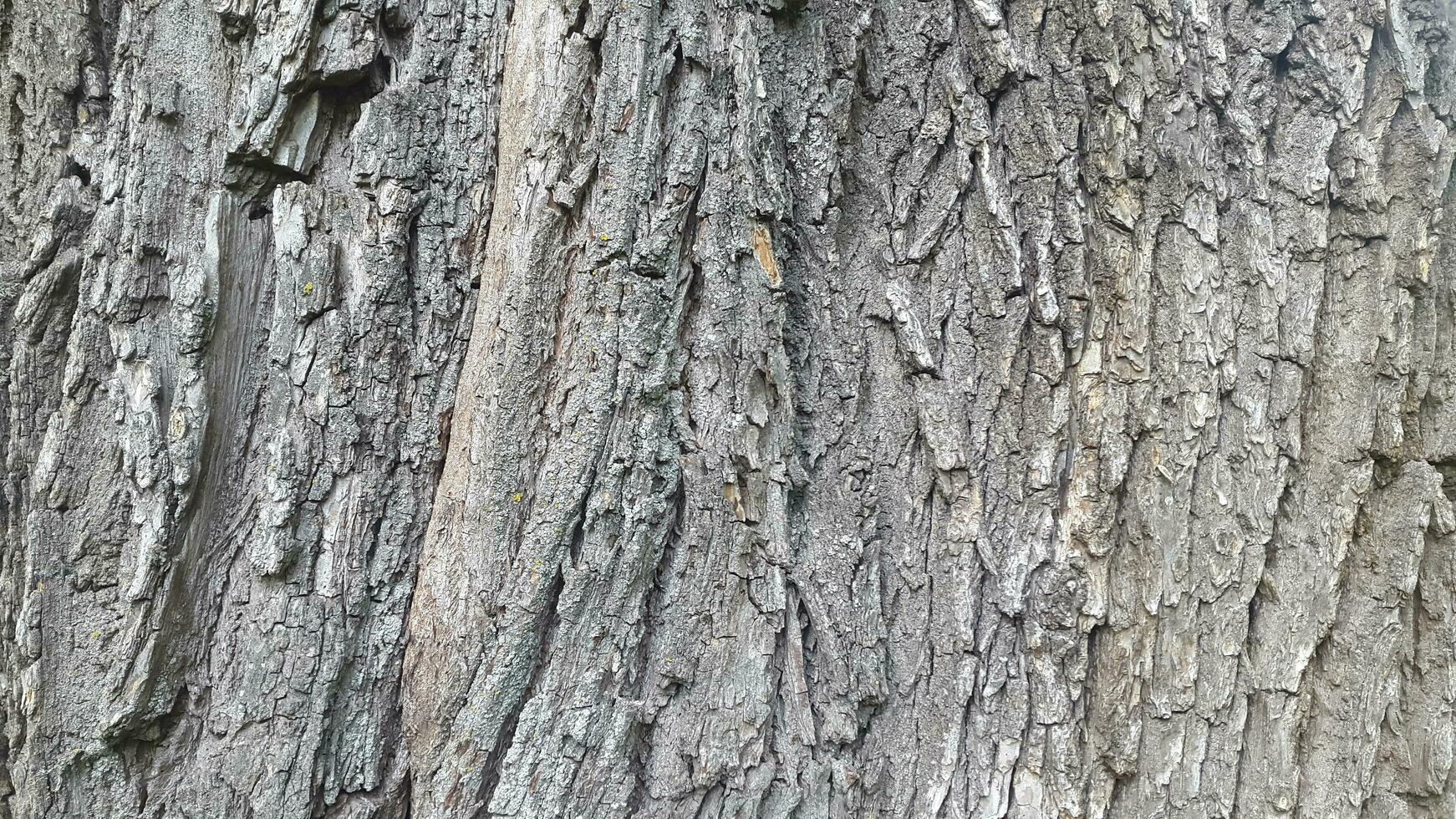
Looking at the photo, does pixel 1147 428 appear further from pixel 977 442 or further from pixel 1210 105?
pixel 1210 105

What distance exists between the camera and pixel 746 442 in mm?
1777

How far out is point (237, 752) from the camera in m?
1.76

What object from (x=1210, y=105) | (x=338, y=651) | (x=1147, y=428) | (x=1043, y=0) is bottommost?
(x=338, y=651)

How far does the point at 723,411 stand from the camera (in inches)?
69.8

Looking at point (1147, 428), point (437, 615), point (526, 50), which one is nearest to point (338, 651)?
point (437, 615)

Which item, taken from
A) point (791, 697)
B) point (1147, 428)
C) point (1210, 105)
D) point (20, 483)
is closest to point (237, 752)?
point (20, 483)

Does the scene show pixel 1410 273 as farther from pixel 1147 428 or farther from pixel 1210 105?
pixel 1147 428

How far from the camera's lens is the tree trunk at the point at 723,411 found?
68.9 inches

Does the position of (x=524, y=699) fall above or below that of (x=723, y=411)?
below

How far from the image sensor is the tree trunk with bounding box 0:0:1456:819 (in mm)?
1751

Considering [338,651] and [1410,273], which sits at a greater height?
[1410,273]

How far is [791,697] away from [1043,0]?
1.61 m

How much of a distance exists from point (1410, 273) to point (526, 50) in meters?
2.01

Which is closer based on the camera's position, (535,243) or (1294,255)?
(535,243)
